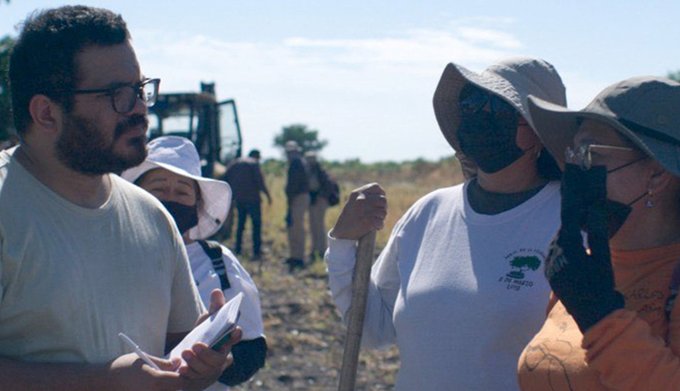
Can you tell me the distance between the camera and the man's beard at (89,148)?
273 cm

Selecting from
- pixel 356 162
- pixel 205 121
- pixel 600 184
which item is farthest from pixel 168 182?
pixel 356 162

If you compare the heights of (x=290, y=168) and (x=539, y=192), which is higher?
(x=539, y=192)

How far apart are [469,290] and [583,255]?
0.73 metres

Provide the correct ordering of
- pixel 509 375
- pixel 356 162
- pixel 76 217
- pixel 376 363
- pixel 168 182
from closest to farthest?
pixel 76 217
pixel 509 375
pixel 168 182
pixel 376 363
pixel 356 162

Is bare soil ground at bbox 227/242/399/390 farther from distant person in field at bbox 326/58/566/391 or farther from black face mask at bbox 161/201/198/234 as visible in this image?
distant person in field at bbox 326/58/566/391

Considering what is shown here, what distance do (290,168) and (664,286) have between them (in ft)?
40.2

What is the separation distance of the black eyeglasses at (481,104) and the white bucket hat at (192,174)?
1.00m

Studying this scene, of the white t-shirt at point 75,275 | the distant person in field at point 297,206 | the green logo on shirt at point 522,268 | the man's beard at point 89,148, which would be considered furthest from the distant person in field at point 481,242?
the distant person in field at point 297,206

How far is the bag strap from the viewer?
370 cm

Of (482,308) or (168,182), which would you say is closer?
(482,308)

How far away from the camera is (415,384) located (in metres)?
3.28

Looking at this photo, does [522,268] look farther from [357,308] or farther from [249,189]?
[249,189]

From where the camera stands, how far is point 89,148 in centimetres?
274

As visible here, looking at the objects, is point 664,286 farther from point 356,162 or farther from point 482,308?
point 356,162
